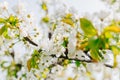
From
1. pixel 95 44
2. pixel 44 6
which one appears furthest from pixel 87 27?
pixel 44 6

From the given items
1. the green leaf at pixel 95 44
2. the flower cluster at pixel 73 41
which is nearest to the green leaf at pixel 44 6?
the flower cluster at pixel 73 41

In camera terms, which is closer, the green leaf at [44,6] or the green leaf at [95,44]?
the green leaf at [95,44]

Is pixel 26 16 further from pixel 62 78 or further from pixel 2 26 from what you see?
pixel 62 78

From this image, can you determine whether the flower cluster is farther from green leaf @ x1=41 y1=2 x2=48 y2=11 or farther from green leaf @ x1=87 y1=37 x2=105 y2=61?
green leaf @ x1=41 y1=2 x2=48 y2=11

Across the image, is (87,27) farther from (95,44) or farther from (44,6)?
(44,6)

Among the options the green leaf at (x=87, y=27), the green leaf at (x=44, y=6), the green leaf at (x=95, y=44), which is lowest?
the green leaf at (x=95, y=44)

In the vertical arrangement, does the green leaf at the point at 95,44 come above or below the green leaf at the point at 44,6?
below

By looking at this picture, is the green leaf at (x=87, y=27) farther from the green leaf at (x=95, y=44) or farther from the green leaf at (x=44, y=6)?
the green leaf at (x=44, y=6)

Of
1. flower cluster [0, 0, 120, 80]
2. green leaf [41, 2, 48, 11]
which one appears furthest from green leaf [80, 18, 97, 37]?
green leaf [41, 2, 48, 11]
